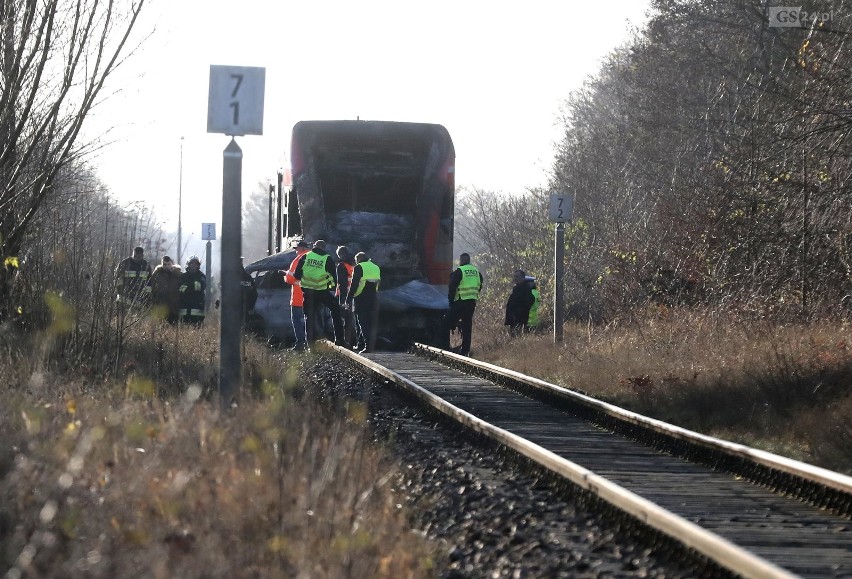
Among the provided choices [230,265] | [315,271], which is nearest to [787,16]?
[315,271]

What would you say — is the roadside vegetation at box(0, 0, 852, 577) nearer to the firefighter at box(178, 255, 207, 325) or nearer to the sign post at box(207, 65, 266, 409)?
the sign post at box(207, 65, 266, 409)

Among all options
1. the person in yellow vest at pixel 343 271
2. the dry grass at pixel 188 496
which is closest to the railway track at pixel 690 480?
the dry grass at pixel 188 496

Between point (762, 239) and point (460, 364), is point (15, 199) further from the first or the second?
point (762, 239)

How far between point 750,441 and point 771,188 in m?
9.40

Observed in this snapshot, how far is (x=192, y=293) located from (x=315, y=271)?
5511 mm

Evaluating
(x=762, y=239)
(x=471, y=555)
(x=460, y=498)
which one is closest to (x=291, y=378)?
(x=460, y=498)

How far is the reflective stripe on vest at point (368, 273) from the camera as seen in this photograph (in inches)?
763

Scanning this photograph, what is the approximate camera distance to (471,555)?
238 inches

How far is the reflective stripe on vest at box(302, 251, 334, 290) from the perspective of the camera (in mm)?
18828

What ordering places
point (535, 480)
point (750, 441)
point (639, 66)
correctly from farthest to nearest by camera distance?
point (639, 66)
point (750, 441)
point (535, 480)

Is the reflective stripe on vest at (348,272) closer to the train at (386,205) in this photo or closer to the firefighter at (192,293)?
the train at (386,205)

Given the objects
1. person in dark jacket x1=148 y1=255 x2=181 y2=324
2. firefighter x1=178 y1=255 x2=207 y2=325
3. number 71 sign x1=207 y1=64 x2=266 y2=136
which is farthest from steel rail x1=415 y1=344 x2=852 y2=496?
firefighter x1=178 y1=255 x2=207 y2=325

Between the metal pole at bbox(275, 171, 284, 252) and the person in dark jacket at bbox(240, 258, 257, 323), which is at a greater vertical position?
the metal pole at bbox(275, 171, 284, 252)

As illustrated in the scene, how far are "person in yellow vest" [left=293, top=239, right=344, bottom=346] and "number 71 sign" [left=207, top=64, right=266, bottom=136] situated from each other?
9461 mm
